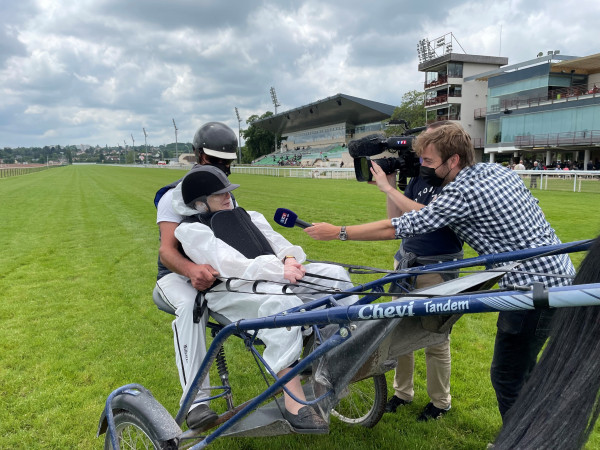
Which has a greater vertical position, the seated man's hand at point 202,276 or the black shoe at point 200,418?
the seated man's hand at point 202,276

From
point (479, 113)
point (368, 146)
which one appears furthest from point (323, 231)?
point (479, 113)

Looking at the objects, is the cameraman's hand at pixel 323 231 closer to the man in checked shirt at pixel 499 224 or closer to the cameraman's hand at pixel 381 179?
the man in checked shirt at pixel 499 224

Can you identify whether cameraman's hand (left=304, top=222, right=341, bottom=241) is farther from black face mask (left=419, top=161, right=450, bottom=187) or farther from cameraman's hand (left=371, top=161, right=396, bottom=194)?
black face mask (left=419, top=161, right=450, bottom=187)

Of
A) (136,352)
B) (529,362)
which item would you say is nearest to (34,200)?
(136,352)

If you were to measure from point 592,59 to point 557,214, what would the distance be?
39.1 metres

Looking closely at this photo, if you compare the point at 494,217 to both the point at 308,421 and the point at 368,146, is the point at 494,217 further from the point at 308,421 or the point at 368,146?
the point at 308,421

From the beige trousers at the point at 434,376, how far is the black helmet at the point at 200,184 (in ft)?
6.54

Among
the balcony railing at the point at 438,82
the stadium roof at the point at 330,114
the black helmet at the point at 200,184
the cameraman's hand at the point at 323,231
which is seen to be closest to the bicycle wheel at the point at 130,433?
the black helmet at the point at 200,184

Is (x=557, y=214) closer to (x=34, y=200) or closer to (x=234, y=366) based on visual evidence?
(x=234, y=366)

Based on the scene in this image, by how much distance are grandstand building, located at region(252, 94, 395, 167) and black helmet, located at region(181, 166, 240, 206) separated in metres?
57.5

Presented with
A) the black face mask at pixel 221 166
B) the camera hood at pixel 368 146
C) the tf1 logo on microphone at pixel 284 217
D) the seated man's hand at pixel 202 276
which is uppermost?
the camera hood at pixel 368 146

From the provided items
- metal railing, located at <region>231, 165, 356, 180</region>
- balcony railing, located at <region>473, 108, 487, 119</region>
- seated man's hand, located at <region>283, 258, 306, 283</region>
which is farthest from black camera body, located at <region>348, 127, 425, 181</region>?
balcony railing, located at <region>473, 108, 487, 119</region>

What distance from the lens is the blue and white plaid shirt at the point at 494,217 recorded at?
7.69 feet

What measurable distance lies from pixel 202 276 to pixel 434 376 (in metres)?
1.99
